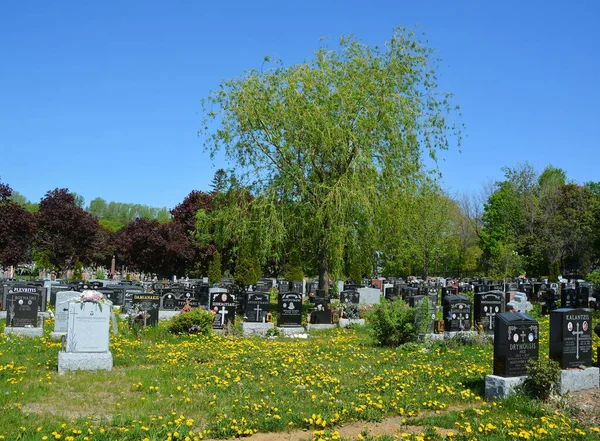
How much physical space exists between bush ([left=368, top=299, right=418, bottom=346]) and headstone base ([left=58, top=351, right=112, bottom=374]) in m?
6.24

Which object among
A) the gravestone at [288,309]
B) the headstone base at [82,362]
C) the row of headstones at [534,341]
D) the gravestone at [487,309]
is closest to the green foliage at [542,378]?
the row of headstones at [534,341]

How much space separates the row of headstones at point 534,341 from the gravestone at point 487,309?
22.6ft

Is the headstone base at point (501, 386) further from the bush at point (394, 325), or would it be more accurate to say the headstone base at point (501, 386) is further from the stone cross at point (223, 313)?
the stone cross at point (223, 313)

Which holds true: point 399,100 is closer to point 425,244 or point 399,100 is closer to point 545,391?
point 545,391

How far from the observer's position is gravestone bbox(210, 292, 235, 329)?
17.4 meters

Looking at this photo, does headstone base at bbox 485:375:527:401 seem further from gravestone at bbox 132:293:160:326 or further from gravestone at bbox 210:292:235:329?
gravestone at bbox 132:293:160:326

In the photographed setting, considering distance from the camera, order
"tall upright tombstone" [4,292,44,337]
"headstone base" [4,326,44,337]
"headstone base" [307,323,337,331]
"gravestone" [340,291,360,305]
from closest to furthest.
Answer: "headstone base" [4,326,44,337]
"tall upright tombstone" [4,292,44,337]
"headstone base" [307,323,337,331]
"gravestone" [340,291,360,305]

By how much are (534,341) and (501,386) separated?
105cm

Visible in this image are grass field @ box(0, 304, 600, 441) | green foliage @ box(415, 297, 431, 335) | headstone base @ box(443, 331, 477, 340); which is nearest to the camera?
grass field @ box(0, 304, 600, 441)

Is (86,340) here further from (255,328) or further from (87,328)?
(255,328)

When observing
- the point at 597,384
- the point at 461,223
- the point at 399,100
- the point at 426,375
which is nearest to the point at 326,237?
the point at 399,100

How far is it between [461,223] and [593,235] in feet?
58.0

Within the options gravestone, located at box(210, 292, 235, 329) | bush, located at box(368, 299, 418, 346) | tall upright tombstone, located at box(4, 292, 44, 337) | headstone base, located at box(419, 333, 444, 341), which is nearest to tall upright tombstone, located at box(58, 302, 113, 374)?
tall upright tombstone, located at box(4, 292, 44, 337)

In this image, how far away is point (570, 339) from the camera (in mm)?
9273
